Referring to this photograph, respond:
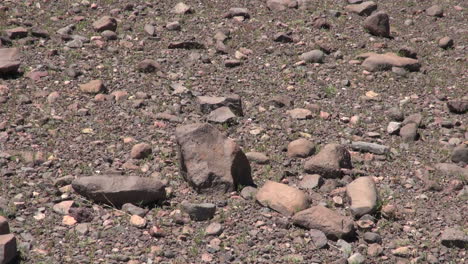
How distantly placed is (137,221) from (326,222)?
1442mm

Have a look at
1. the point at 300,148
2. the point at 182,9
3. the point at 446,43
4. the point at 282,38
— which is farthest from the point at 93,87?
Result: the point at 446,43

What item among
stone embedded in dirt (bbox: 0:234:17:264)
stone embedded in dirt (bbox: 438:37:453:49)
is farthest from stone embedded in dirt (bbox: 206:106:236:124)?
stone embedded in dirt (bbox: 438:37:453:49)

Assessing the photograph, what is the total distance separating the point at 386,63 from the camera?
27.0ft

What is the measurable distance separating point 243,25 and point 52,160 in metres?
3.81

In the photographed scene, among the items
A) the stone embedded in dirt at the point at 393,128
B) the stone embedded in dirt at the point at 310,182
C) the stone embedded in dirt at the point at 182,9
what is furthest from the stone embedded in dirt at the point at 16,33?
the stone embedded in dirt at the point at 393,128

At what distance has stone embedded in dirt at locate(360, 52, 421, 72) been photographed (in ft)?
26.9

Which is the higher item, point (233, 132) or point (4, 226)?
point (4, 226)

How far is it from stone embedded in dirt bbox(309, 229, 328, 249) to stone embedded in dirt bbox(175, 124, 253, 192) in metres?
0.83

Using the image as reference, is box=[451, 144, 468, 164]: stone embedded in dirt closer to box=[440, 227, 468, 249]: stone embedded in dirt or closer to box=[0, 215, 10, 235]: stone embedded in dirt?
box=[440, 227, 468, 249]: stone embedded in dirt

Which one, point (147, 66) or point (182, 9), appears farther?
point (182, 9)

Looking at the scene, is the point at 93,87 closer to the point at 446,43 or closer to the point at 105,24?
the point at 105,24

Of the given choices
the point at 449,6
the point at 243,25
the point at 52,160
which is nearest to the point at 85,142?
the point at 52,160

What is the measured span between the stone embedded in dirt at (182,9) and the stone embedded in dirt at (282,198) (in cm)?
414

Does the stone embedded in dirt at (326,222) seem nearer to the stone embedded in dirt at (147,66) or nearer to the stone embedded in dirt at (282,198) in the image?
the stone embedded in dirt at (282,198)
